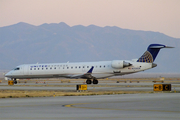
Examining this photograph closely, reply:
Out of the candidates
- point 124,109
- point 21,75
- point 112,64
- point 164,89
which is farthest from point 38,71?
point 124,109

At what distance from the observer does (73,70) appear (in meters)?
59.1

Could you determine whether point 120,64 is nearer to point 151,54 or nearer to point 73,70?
point 151,54

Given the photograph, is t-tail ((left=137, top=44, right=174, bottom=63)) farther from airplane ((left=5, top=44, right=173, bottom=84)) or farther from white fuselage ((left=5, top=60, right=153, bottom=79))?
white fuselage ((left=5, top=60, right=153, bottom=79))

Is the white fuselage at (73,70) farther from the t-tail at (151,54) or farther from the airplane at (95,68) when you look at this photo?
the t-tail at (151,54)

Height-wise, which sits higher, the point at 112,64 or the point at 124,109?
the point at 112,64

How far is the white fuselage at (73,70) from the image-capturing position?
56253 mm

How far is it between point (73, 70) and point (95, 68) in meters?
3.62

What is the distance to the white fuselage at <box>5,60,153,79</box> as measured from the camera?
185ft

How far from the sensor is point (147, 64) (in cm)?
5597

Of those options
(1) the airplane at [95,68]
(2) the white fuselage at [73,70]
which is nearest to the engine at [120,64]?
(1) the airplane at [95,68]

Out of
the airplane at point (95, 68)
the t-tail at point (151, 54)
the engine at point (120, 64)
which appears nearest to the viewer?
the engine at point (120, 64)

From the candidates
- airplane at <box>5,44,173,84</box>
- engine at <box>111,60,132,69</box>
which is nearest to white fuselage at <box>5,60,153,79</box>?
airplane at <box>5,44,173,84</box>

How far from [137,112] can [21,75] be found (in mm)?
46121

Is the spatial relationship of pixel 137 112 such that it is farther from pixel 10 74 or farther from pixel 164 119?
pixel 10 74
